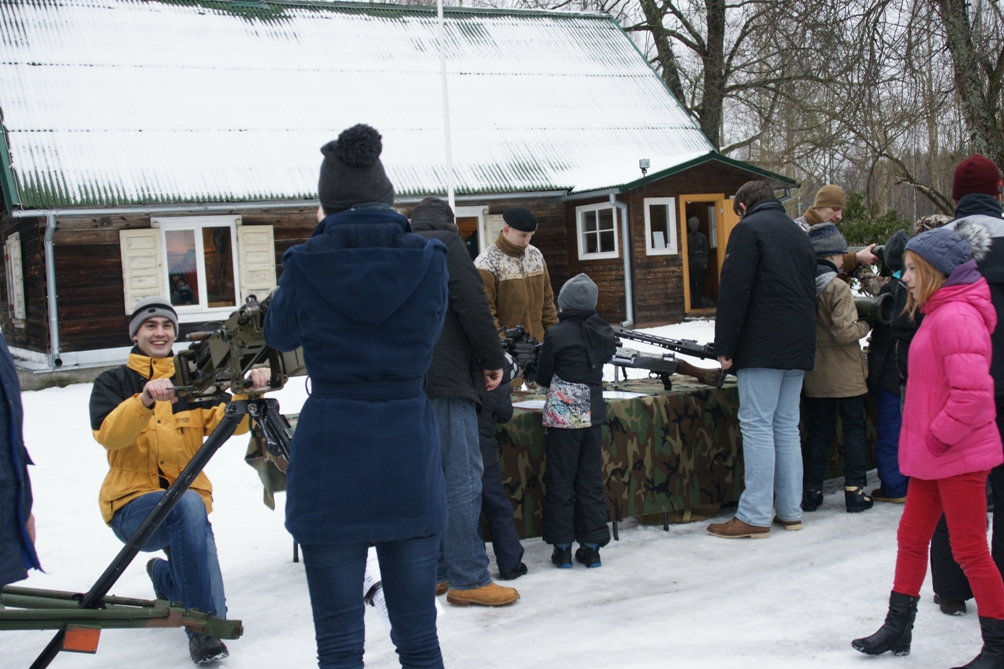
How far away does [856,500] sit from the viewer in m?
5.55

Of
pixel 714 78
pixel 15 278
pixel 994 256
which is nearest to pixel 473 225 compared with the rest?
pixel 15 278

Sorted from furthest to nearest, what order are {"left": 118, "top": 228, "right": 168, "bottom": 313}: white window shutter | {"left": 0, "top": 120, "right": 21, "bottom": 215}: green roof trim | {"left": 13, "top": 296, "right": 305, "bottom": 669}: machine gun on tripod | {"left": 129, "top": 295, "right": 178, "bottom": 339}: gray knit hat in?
{"left": 118, "top": 228, "right": 168, "bottom": 313}: white window shutter
{"left": 0, "top": 120, "right": 21, "bottom": 215}: green roof trim
{"left": 129, "top": 295, "right": 178, "bottom": 339}: gray knit hat
{"left": 13, "top": 296, "right": 305, "bottom": 669}: machine gun on tripod

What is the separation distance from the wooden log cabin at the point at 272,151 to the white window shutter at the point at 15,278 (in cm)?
7

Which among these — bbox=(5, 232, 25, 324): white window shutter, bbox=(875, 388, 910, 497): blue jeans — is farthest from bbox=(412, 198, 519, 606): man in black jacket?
bbox=(5, 232, 25, 324): white window shutter

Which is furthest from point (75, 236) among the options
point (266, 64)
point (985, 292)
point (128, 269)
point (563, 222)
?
point (985, 292)

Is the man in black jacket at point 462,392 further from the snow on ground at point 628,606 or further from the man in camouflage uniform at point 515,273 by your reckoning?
the man in camouflage uniform at point 515,273

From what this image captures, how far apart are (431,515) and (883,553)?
3.14 metres

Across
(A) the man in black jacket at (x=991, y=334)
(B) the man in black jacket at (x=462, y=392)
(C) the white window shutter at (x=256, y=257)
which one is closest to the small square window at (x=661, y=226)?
(C) the white window shutter at (x=256, y=257)

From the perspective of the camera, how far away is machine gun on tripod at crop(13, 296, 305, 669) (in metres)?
3.14

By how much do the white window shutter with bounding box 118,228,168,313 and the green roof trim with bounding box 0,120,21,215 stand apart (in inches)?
61.6

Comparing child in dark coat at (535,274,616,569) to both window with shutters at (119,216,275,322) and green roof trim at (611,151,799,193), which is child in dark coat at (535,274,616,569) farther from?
green roof trim at (611,151,799,193)

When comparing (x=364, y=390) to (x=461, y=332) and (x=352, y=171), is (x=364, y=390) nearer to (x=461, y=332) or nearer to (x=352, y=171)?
(x=352, y=171)

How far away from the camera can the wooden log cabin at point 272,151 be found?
13.3 meters

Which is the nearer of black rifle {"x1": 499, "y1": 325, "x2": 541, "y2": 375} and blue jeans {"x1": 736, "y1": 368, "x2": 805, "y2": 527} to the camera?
black rifle {"x1": 499, "y1": 325, "x2": 541, "y2": 375}
